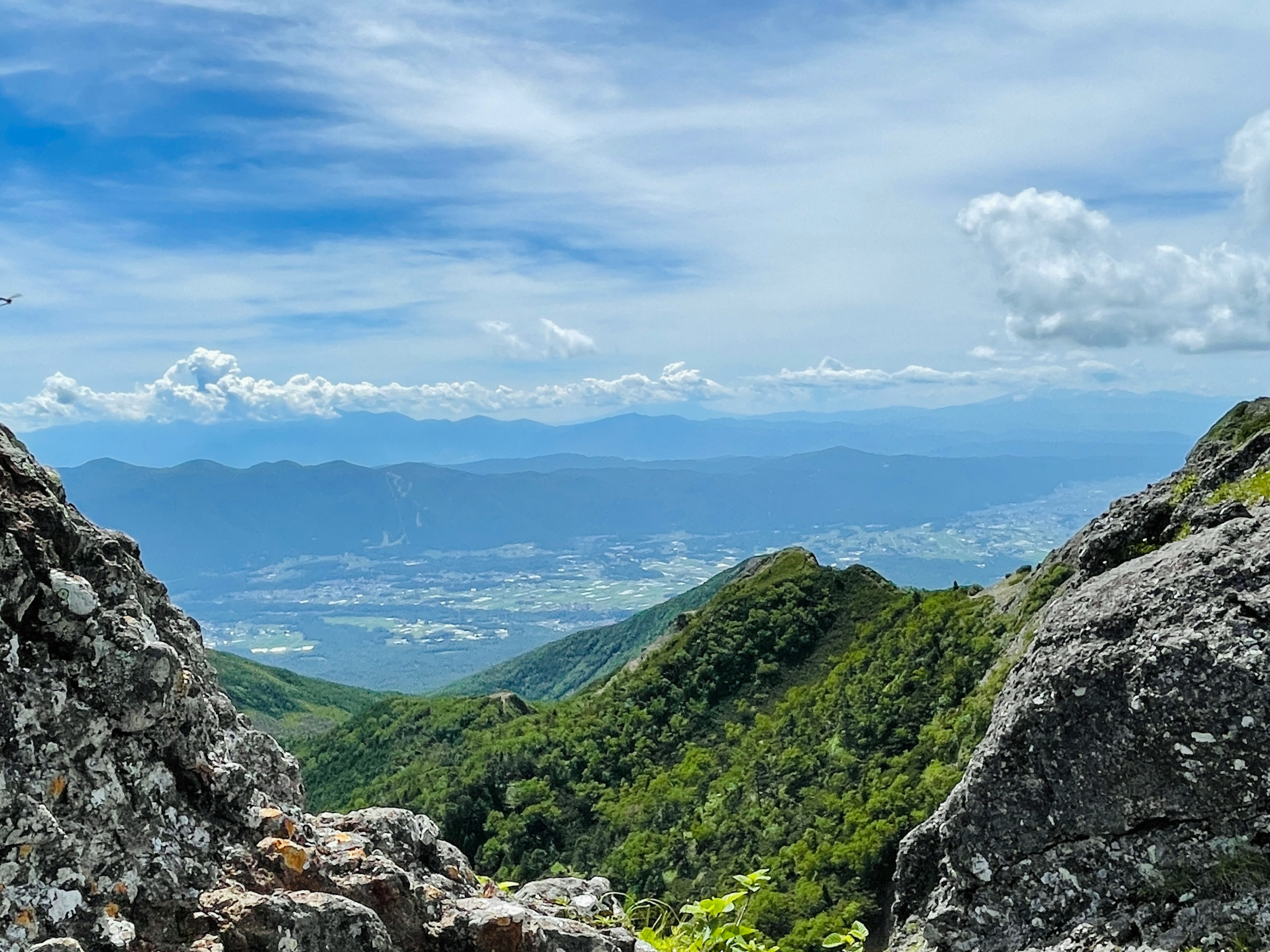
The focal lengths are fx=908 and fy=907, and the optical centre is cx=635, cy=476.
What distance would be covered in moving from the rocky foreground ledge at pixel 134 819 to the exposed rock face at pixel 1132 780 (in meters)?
5.15

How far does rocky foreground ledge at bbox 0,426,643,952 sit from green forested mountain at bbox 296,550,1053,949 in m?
27.3

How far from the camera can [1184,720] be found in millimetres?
10633

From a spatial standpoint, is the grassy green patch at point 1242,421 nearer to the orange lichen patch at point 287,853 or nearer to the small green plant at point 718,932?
the small green plant at point 718,932

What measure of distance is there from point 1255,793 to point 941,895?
13.1 ft

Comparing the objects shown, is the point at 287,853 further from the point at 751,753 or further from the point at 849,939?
the point at 751,753

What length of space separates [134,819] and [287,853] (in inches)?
54.4

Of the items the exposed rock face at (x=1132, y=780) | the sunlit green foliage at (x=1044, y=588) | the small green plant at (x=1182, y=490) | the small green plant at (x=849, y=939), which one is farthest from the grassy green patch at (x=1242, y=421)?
the small green plant at (x=849, y=939)

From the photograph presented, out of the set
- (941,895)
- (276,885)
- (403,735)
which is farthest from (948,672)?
(403,735)

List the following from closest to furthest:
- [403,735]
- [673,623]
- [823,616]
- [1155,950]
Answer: [1155,950]
[823,616]
[673,623]
[403,735]

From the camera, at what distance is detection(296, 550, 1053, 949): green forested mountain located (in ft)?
148

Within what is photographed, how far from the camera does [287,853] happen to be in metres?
8.56

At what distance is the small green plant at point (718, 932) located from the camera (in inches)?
392

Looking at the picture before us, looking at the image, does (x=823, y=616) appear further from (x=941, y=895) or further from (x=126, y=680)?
(x=126, y=680)

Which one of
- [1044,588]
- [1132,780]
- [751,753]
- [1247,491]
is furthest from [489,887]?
[751,753]
